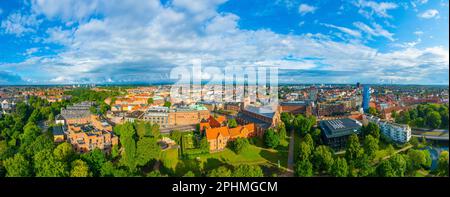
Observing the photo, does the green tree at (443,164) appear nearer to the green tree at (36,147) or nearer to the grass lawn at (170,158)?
the grass lawn at (170,158)

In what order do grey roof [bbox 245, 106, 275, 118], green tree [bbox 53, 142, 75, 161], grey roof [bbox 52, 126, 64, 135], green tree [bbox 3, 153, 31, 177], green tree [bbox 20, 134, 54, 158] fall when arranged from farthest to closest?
grey roof [bbox 245, 106, 275, 118]
grey roof [bbox 52, 126, 64, 135]
green tree [bbox 20, 134, 54, 158]
green tree [bbox 53, 142, 75, 161]
green tree [bbox 3, 153, 31, 177]

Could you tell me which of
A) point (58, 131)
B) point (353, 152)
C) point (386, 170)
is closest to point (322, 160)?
point (353, 152)

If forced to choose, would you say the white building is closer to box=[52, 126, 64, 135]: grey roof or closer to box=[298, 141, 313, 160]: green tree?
box=[298, 141, 313, 160]: green tree

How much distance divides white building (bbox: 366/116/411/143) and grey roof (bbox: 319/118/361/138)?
0.67 m

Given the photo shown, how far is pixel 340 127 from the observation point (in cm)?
673

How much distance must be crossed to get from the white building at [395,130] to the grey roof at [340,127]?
2.21 feet

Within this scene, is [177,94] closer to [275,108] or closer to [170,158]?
[275,108]

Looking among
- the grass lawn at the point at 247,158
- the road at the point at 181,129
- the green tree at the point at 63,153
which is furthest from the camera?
the road at the point at 181,129

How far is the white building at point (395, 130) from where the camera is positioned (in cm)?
604

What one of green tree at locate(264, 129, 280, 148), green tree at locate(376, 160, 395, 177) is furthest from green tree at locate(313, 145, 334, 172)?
green tree at locate(264, 129, 280, 148)

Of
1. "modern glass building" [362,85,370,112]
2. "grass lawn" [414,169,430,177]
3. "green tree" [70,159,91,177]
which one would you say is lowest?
"grass lawn" [414,169,430,177]

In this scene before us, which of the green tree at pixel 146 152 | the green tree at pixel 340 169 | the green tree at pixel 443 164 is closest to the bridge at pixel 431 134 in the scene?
the green tree at pixel 443 164

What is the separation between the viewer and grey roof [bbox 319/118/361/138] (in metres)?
6.59
